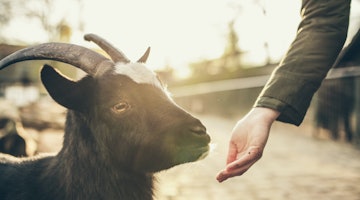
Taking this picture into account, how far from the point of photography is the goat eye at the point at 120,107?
9.93 ft

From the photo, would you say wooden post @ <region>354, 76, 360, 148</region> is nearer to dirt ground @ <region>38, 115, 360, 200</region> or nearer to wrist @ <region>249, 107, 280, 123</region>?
dirt ground @ <region>38, 115, 360, 200</region>

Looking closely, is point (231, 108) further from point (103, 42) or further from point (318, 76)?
point (318, 76)

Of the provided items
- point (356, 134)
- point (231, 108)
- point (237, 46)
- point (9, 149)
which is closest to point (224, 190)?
point (9, 149)

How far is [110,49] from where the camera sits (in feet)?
12.3

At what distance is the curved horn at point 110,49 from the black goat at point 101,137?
301 mm

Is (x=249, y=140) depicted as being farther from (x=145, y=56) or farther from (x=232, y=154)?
(x=145, y=56)

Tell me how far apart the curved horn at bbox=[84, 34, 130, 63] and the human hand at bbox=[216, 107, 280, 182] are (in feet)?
6.08

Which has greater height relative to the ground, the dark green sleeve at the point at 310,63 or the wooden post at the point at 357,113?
the dark green sleeve at the point at 310,63

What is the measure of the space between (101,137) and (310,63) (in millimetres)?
1779

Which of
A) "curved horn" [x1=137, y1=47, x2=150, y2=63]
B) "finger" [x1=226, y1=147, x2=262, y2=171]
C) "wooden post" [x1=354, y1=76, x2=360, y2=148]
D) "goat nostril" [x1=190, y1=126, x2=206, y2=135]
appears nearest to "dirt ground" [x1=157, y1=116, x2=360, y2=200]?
"wooden post" [x1=354, y1=76, x2=360, y2=148]

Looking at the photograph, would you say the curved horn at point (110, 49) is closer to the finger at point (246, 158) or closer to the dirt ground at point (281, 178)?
the dirt ground at point (281, 178)

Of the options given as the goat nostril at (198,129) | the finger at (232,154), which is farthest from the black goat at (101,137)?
the finger at (232,154)

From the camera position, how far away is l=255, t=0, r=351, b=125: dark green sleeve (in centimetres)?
185

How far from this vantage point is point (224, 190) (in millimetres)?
5254
